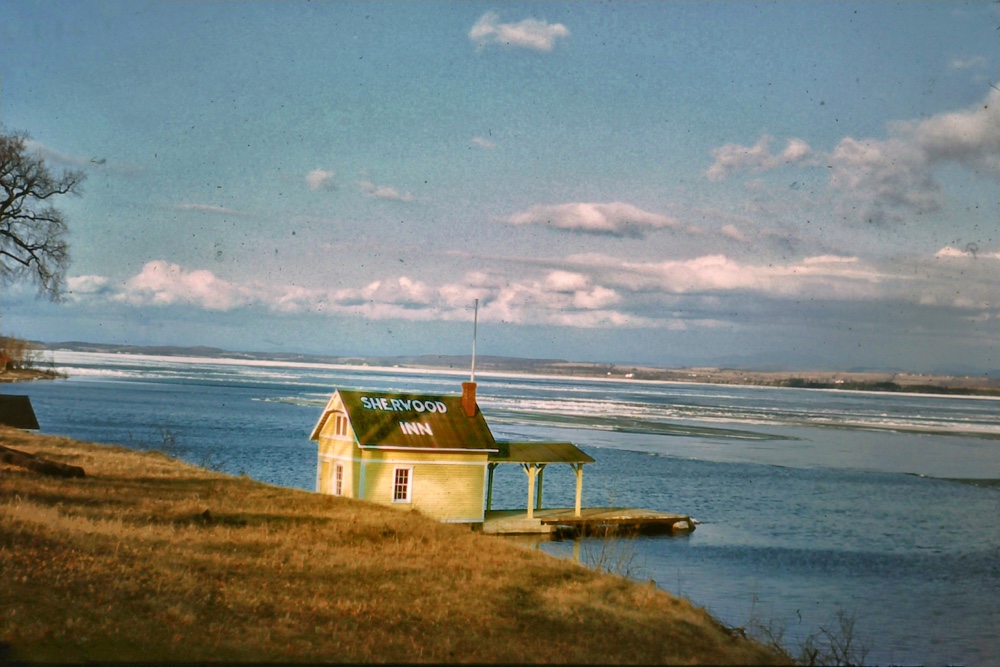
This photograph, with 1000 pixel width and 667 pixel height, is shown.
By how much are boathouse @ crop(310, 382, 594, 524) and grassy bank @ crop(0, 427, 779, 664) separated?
4750mm

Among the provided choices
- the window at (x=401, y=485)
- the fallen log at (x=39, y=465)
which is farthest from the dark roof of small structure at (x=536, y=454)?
the fallen log at (x=39, y=465)

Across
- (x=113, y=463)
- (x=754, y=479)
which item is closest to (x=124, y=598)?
(x=113, y=463)

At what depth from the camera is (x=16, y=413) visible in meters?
61.1

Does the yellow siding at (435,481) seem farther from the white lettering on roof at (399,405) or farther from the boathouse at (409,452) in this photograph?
the white lettering on roof at (399,405)

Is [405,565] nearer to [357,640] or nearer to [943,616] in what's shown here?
[357,640]

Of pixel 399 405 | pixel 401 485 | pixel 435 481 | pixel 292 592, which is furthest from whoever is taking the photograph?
pixel 399 405

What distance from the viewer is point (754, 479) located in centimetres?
7288

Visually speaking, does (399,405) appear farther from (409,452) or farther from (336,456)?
(336,456)

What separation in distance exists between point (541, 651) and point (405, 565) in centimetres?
827

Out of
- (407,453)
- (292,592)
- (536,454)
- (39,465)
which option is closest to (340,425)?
(407,453)

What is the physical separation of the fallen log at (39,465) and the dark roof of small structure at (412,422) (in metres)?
10.1

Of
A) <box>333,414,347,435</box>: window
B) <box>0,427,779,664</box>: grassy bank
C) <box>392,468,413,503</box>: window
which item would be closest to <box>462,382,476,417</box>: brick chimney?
<box>392,468,413,503</box>: window

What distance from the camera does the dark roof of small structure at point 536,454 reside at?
42.8 m

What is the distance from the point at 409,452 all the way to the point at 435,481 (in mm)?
1777
